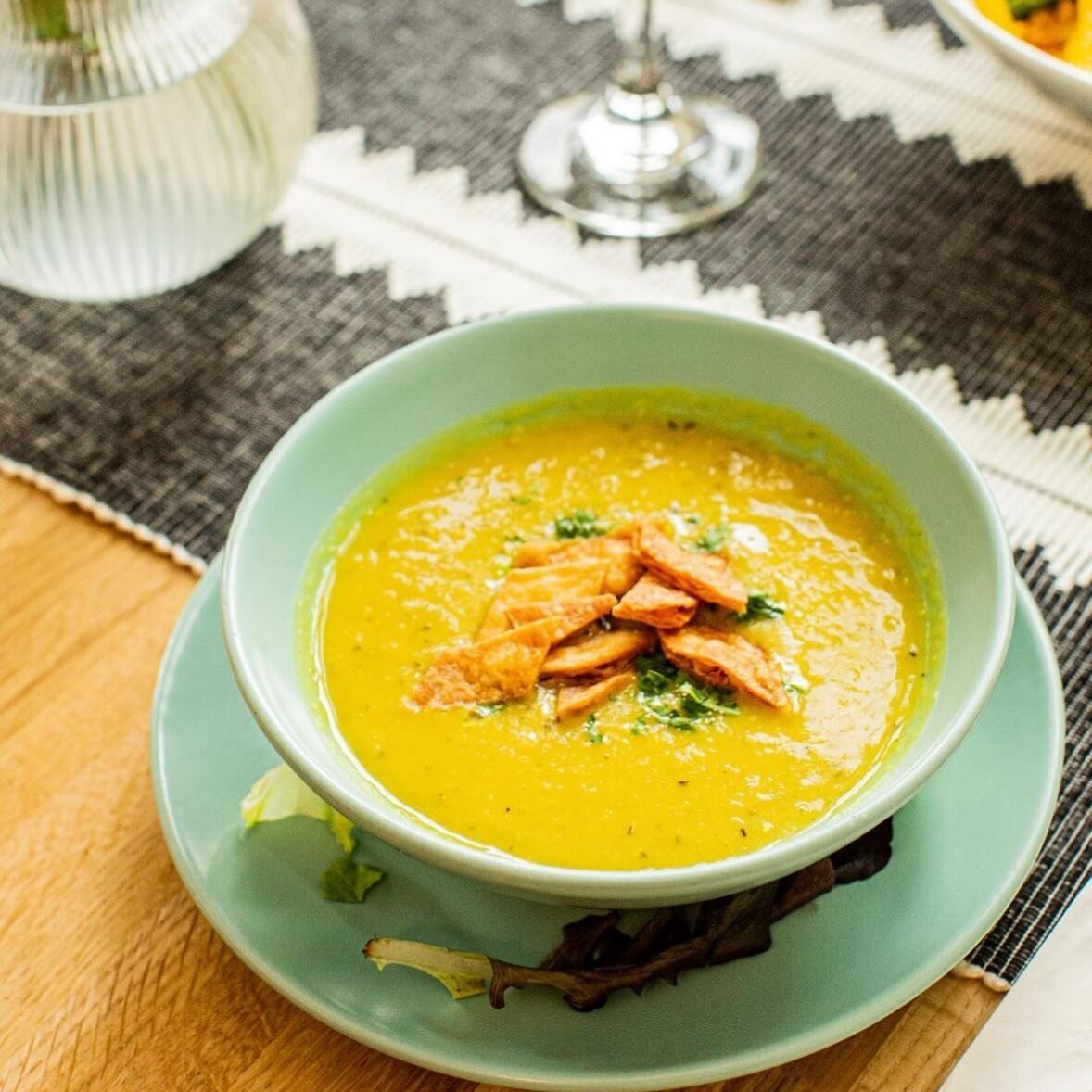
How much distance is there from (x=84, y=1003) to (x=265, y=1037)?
0.16m

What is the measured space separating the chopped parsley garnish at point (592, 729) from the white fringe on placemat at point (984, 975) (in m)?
0.34

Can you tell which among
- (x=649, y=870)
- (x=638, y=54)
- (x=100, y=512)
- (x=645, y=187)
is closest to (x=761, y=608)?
(x=649, y=870)

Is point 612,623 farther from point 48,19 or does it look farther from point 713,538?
point 48,19

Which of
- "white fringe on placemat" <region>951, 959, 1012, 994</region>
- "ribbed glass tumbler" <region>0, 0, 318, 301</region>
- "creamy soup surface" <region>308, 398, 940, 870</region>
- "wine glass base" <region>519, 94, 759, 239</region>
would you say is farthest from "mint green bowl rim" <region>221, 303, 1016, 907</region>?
"wine glass base" <region>519, 94, 759, 239</region>

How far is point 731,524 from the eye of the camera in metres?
1.40

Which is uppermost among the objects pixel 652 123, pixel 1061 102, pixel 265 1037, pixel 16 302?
pixel 1061 102

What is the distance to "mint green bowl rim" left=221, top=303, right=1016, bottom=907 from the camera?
1008 millimetres

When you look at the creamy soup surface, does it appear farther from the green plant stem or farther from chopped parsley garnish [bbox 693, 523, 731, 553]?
the green plant stem

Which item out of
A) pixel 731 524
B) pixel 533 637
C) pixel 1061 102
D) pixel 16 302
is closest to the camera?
pixel 533 637

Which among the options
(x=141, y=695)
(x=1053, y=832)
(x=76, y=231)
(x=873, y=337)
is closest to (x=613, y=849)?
(x=1053, y=832)

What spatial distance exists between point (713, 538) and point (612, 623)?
0.14m

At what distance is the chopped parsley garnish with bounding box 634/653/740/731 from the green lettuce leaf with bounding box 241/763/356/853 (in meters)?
0.27

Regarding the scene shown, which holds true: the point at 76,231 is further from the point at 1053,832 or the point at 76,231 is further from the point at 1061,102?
the point at 1053,832

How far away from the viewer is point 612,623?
1312 millimetres
